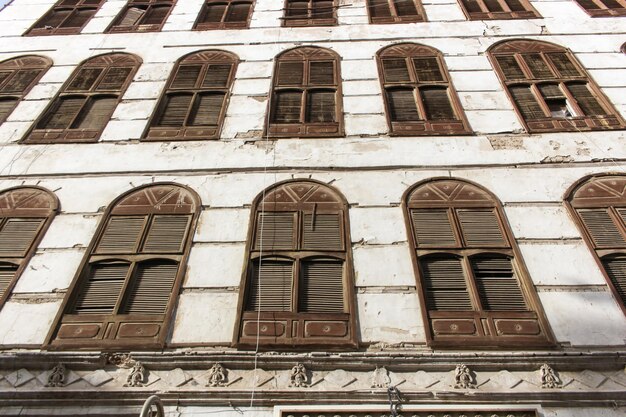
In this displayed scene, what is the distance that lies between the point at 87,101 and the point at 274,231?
5.71 metres

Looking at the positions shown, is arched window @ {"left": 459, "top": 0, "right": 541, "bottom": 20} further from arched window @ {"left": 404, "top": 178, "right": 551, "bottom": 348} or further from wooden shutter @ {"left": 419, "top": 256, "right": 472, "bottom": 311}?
wooden shutter @ {"left": 419, "top": 256, "right": 472, "bottom": 311}

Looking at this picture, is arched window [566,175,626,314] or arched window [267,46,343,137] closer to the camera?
arched window [566,175,626,314]

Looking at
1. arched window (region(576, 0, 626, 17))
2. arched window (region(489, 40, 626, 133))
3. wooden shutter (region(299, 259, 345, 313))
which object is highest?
arched window (region(576, 0, 626, 17))

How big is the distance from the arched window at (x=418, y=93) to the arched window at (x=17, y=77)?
787 centimetres

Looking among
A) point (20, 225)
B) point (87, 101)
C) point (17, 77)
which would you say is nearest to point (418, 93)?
point (87, 101)

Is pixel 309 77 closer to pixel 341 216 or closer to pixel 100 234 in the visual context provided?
pixel 341 216

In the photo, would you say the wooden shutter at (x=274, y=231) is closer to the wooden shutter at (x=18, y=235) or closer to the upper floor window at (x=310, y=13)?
the wooden shutter at (x=18, y=235)

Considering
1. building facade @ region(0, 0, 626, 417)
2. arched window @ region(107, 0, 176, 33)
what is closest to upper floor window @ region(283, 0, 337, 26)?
building facade @ region(0, 0, 626, 417)

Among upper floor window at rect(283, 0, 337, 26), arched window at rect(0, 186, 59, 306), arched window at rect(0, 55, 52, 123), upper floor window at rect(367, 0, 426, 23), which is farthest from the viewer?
upper floor window at rect(283, 0, 337, 26)

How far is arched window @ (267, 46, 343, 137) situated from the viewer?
9.15 m

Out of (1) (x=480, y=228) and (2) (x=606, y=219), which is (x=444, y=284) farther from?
(2) (x=606, y=219)

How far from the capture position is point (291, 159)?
851cm

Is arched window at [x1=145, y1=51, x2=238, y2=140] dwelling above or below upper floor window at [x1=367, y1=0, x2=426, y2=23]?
below

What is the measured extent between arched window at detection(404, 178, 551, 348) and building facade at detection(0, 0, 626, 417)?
0.03 metres
